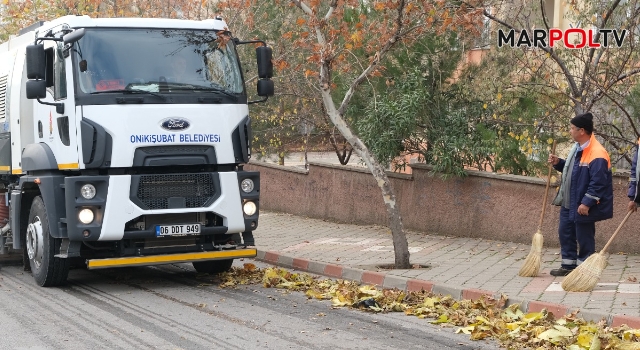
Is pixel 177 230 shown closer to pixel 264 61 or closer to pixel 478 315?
pixel 264 61

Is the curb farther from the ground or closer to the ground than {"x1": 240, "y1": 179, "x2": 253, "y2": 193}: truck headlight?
closer to the ground

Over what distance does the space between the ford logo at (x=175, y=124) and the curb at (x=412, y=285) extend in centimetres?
279

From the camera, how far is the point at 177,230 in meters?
10.7

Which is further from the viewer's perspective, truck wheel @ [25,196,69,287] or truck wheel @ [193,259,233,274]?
truck wheel @ [193,259,233,274]

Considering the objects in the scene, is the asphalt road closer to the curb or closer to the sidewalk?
the curb

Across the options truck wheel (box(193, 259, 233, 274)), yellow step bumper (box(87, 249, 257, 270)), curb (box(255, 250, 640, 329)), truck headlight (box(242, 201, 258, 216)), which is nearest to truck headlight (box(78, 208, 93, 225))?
yellow step bumper (box(87, 249, 257, 270))

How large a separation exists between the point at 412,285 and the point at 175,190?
116 inches

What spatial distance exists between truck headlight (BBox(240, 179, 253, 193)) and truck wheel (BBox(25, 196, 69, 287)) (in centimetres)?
226

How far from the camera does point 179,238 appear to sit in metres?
10.9

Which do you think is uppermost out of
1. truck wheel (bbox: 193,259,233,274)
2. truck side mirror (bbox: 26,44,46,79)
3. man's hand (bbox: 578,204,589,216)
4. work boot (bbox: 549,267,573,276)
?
truck side mirror (bbox: 26,44,46,79)

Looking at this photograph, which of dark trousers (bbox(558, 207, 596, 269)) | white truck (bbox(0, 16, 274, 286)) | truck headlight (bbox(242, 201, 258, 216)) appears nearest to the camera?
dark trousers (bbox(558, 207, 596, 269))

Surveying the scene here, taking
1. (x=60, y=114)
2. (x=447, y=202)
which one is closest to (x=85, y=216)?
(x=60, y=114)

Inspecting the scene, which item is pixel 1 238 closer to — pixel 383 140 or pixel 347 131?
pixel 347 131

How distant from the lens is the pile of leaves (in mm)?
7371
